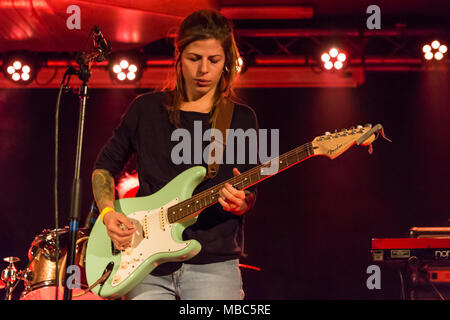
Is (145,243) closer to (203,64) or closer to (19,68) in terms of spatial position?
(203,64)

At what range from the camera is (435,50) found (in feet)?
18.6

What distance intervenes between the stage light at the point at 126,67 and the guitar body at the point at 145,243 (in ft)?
11.6

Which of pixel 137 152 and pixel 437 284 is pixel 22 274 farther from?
pixel 437 284

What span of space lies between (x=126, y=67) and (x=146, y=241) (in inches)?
151

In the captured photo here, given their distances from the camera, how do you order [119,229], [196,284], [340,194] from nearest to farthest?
[196,284] → [119,229] → [340,194]

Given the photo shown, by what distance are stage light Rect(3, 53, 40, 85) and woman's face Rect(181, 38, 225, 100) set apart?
154 inches

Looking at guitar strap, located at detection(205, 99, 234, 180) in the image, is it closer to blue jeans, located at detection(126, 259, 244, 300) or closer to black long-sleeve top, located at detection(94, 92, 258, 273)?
black long-sleeve top, located at detection(94, 92, 258, 273)

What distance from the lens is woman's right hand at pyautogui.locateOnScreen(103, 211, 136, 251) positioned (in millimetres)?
2373

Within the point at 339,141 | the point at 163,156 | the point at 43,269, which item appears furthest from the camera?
the point at 43,269

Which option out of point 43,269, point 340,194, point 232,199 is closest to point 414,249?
point 232,199

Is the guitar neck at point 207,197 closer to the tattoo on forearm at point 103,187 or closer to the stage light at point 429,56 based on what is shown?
the tattoo on forearm at point 103,187

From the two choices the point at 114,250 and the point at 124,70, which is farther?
the point at 124,70

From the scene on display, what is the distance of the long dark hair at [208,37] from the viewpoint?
255cm

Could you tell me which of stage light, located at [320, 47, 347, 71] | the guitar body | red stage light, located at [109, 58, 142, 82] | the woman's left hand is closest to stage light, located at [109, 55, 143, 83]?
red stage light, located at [109, 58, 142, 82]
